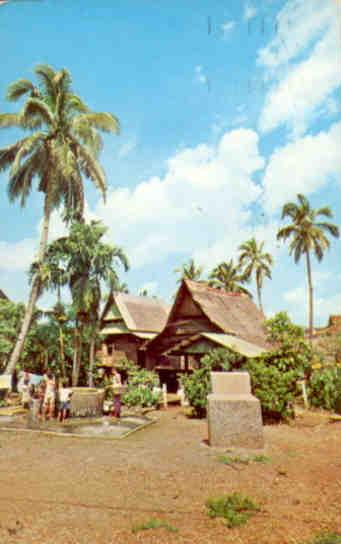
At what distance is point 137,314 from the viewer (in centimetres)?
2830

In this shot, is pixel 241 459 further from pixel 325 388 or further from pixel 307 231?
pixel 307 231

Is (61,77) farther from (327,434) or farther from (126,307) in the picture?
(327,434)

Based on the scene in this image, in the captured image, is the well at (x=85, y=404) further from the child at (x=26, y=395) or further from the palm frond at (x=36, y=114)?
the palm frond at (x=36, y=114)

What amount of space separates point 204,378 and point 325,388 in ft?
14.2

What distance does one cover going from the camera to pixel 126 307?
27.8 metres

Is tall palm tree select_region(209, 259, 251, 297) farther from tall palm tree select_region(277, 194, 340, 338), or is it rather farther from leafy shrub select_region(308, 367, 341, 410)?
leafy shrub select_region(308, 367, 341, 410)

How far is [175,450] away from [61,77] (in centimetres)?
1975

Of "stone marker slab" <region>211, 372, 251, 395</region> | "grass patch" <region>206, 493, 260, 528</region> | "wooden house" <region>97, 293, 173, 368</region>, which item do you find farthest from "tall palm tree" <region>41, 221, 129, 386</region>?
"grass patch" <region>206, 493, 260, 528</region>

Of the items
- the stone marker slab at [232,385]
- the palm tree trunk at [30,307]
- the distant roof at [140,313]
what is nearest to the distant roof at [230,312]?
the distant roof at [140,313]

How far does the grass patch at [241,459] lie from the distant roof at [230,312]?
39.4 feet

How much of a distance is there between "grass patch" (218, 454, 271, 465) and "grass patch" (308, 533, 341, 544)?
324 centimetres

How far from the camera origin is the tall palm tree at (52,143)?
19.1 meters

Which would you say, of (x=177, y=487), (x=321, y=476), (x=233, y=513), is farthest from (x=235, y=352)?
(x=233, y=513)

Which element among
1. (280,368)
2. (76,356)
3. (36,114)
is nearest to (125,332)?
(76,356)
